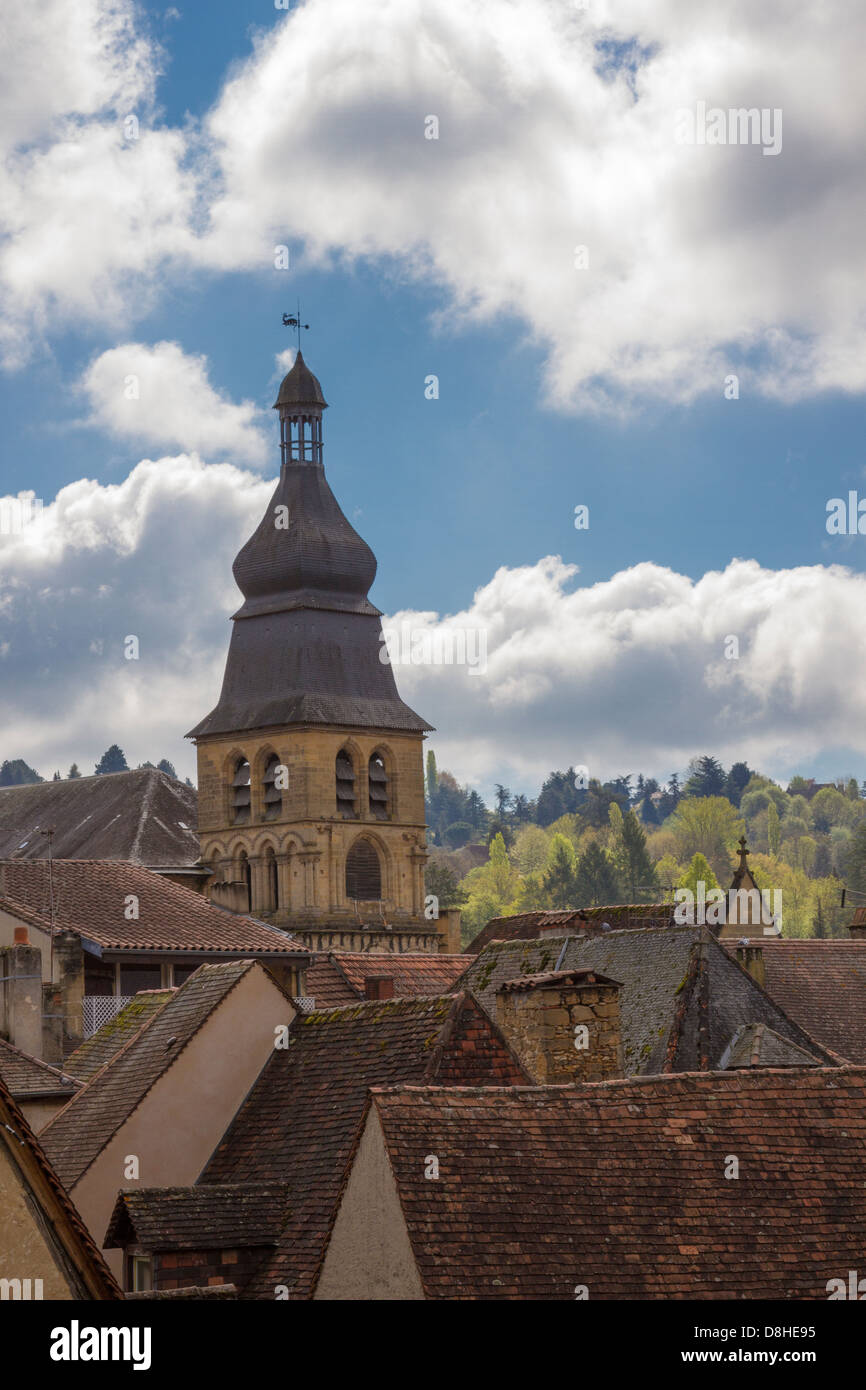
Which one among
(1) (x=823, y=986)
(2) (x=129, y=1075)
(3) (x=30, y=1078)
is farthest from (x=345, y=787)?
(2) (x=129, y=1075)

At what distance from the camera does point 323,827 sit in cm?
10394

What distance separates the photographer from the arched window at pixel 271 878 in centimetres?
10394

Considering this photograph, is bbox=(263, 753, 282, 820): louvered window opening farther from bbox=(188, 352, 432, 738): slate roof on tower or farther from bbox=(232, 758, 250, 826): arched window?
bbox=(188, 352, 432, 738): slate roof on tower

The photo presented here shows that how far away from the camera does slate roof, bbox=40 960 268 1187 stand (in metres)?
19.5

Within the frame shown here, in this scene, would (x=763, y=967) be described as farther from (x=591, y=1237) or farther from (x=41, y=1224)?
(x=41, y=1224)

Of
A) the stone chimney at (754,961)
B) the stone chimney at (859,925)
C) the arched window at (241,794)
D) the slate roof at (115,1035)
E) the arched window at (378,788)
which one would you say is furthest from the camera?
the arched window at (378,788)

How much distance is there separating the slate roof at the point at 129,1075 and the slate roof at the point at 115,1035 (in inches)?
43.2

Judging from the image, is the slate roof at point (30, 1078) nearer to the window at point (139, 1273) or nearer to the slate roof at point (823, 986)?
the window at point (139, 1273)

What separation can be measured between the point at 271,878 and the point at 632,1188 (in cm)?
8977

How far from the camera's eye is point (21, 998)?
27.4 m

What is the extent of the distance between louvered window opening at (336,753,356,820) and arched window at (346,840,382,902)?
1.55 meters

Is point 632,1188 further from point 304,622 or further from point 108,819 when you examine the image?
point 304,622

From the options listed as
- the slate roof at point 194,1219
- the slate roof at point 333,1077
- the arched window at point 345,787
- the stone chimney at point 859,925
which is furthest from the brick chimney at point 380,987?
the arched window at point 345,787
